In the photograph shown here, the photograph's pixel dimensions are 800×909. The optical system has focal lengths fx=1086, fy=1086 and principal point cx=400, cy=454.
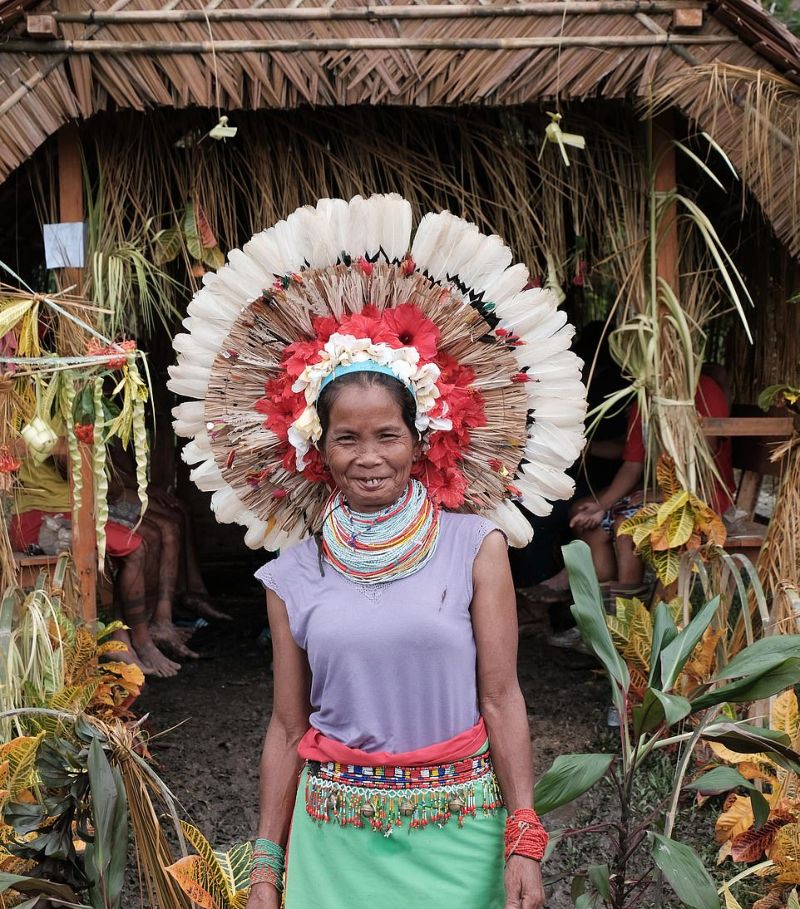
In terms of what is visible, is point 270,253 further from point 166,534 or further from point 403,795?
point 166,534

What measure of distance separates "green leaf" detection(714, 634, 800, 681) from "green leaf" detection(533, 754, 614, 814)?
30 centimetres

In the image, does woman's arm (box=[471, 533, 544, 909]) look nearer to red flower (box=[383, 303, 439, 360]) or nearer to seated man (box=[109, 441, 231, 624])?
red flower (box=[383, 303, 439, 360])

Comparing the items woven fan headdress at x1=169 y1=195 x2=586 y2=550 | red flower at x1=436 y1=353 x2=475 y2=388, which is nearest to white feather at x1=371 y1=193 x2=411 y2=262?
woven fan headdress at x1=169 y1=195 x2=586 y2=550

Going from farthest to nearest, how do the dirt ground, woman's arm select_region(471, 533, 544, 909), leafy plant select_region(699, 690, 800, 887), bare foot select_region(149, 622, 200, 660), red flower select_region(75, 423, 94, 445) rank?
bare foot select_region(149, 622, 200, 660) < the dirt ground < red flower select_region(75, 423, 94, 445) < leafy plant select_region(699, 690, 800, 887) < woman's arm select_region(471, 533, 544, 909)

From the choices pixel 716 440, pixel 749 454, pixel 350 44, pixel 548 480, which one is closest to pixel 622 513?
pixel 716 440

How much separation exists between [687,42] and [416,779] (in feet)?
8.96

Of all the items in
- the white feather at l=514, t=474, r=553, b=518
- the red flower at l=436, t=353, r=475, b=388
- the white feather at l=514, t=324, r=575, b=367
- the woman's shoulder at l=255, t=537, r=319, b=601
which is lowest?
the woman's shoulder at l=255, t=537, r=319, b=601

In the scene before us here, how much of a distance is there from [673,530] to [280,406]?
2001 mm

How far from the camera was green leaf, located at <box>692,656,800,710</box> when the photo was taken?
215cm

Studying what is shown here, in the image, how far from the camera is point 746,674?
7.18ft

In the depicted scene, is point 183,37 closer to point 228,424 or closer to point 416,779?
point 228,424

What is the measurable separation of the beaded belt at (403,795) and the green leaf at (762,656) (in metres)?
0.58

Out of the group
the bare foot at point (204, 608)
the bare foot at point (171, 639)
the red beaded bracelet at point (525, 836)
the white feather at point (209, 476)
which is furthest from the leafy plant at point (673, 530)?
the bare foot at point (204, 608)

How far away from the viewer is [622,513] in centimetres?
471
